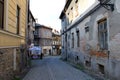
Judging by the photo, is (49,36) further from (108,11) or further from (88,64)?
(108,11)

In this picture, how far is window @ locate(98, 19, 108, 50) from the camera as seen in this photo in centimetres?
1136

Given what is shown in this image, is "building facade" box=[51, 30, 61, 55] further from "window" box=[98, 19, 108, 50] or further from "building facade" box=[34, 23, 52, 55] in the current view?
"window" box=[98, 19, 108, 50]

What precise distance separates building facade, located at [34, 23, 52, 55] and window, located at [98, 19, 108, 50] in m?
48.7

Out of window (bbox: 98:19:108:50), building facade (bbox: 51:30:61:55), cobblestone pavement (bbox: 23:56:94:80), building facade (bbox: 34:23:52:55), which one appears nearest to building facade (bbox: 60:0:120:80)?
window (bbox: 98:19:108:50)

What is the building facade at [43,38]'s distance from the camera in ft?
204

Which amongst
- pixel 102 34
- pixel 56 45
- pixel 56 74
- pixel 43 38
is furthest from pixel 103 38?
pixel 56 45

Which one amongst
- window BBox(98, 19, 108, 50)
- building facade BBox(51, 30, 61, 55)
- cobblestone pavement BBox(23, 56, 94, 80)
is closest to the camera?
window BBox(98, 19, 108, 50)

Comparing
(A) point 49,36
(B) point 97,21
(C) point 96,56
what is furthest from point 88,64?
(A) point 49,36

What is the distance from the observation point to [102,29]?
1182 cm

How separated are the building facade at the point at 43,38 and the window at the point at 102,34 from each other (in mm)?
48662

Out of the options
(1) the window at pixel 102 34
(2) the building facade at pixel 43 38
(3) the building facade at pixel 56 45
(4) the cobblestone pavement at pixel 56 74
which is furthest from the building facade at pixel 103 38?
(3) the building facade at pixel 56 45

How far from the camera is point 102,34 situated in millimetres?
Answer: 11898

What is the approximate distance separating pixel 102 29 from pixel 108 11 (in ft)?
4.96

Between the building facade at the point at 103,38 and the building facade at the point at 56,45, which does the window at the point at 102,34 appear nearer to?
the building facade at the point at 103,38
